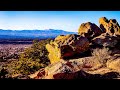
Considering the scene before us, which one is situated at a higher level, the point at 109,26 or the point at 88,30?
the point at 109,26

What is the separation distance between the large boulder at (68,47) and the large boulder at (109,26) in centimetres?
207

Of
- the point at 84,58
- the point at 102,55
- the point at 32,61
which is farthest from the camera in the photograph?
the point at 32,61

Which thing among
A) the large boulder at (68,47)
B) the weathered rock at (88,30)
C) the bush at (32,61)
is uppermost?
the weathered rock at (88,30)

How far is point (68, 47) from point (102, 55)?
1.68m

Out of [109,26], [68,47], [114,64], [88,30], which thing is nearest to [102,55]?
[114,64]

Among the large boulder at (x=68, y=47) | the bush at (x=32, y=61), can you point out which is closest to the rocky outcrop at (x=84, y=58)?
the large boulder at (x=68, y=47)

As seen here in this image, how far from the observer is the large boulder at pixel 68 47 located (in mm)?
12691

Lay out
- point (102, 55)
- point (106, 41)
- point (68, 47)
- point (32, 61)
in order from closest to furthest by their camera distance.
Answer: point (102, 55) < point (68, 47) < point (106, 41) < point (32, 61)

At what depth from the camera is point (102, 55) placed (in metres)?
12.2

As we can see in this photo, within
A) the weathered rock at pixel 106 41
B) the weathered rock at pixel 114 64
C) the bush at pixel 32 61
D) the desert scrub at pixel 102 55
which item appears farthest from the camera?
the weathered rock at pixel 106 41

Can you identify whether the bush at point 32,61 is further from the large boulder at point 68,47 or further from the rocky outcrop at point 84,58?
the large boulder at point 68,47

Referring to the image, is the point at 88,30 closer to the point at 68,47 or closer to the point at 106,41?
the point at 106,41
